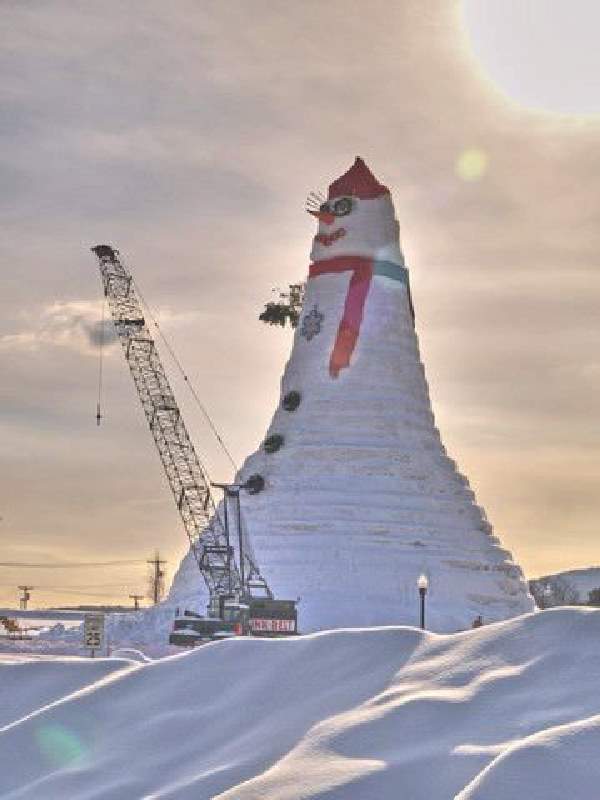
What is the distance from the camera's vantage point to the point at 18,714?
13.1 m

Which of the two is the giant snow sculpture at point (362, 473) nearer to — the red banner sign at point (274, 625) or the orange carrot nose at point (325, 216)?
the orange carrot nose at point (325, 216)

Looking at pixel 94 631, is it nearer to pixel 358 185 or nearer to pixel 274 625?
pixel 274 625

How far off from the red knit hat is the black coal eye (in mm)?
579

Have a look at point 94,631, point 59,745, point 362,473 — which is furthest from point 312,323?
point 59,745

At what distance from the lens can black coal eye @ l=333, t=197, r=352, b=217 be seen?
71.8 metres

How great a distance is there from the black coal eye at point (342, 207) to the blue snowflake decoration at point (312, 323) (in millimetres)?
5126

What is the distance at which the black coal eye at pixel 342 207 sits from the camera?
71.8 metres

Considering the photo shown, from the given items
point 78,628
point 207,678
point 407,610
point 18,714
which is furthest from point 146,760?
point 78,628

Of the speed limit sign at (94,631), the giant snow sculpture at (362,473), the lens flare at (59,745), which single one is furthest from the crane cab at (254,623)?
the lens flare at (59,745)

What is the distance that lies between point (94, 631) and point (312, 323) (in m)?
44.0

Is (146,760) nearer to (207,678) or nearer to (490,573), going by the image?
(207,678)

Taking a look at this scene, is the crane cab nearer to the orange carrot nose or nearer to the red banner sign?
the red banner sign

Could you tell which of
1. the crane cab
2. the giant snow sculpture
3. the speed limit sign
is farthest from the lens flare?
the giant snow sculpture

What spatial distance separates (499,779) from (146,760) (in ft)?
12.3
